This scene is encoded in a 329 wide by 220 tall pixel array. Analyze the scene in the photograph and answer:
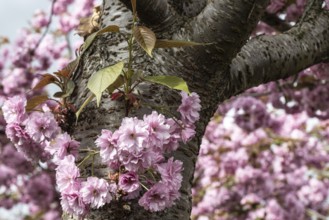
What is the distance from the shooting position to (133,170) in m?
1.29

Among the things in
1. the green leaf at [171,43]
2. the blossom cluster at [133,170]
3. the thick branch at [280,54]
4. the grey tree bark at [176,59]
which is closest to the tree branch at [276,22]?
the thick branch at [280,54]

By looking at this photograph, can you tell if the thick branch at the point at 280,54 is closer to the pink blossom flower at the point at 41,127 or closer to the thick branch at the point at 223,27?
the thick branch at the point at 223,27

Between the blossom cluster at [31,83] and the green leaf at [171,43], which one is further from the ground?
the green leaf at [171,43]

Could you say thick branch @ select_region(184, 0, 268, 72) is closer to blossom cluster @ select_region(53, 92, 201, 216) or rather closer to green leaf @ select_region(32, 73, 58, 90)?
blossom cluster @ select_region(53, 92, 201, 216)

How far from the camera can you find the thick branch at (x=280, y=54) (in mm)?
1881

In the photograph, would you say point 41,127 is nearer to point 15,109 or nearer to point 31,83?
point 15,109

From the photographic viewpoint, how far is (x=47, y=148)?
Answer: 1398 mm

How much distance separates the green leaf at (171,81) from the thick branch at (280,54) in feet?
1.59

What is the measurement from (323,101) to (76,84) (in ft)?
11.7

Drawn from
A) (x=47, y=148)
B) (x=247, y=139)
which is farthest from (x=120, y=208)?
(x=247, y=139)

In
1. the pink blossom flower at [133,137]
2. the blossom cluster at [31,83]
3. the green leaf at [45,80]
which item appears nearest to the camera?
the pink blossom flower at [133,137]

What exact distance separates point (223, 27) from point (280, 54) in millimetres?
546

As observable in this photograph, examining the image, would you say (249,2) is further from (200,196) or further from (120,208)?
(200,196)

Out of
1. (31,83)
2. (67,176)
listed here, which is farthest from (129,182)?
(31,83)
